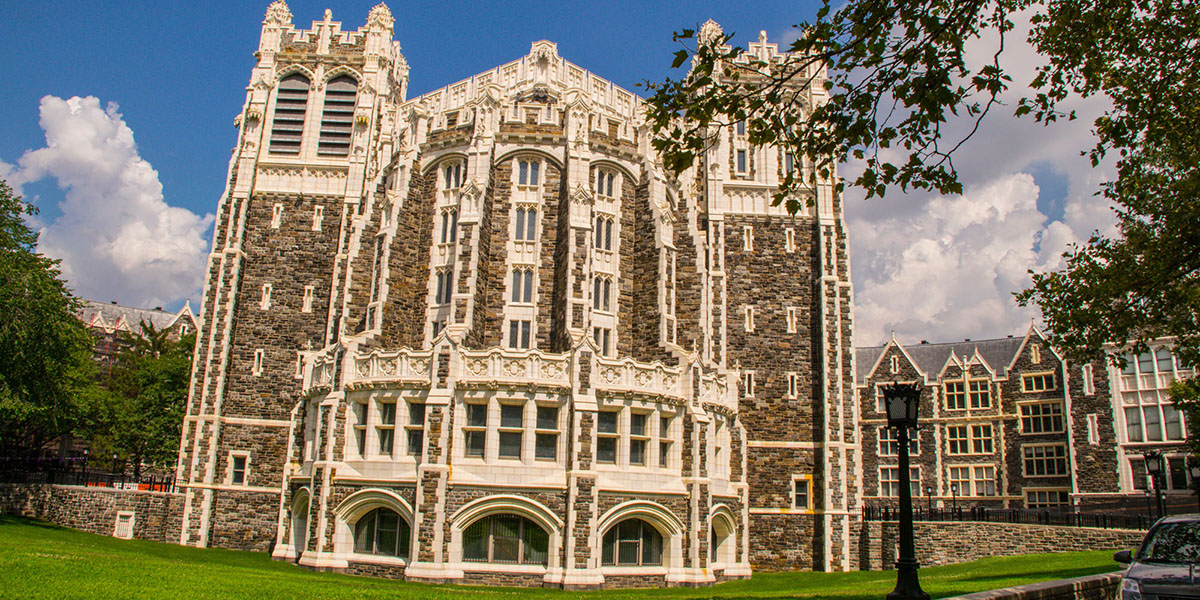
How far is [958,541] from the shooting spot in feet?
116

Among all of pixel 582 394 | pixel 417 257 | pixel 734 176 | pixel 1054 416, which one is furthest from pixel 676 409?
pixel 1054 416

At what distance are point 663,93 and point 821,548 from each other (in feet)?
87.6

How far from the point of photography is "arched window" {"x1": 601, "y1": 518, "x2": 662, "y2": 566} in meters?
25.1

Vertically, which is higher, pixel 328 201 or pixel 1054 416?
pixel 328 201

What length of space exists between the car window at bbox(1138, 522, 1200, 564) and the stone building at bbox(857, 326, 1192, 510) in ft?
119

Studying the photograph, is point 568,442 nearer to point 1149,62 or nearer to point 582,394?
point 582,394

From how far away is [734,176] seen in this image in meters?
38.8

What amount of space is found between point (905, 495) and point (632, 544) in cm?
1339

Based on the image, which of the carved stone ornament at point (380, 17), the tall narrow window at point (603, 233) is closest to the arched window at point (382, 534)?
the tall narrow window at point (603, 233)

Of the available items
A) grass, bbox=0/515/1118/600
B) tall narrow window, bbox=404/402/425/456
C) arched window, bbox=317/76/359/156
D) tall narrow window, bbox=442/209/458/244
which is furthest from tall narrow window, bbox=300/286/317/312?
tall narrow window, bbox=404/402/425/456

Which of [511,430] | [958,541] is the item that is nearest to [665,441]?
[511,430]

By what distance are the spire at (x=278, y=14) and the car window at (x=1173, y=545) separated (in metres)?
42.5

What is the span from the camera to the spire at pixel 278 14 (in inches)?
1646

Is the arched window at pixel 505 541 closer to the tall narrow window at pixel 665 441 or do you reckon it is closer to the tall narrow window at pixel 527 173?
the tall narrow window at pixel 665 441
